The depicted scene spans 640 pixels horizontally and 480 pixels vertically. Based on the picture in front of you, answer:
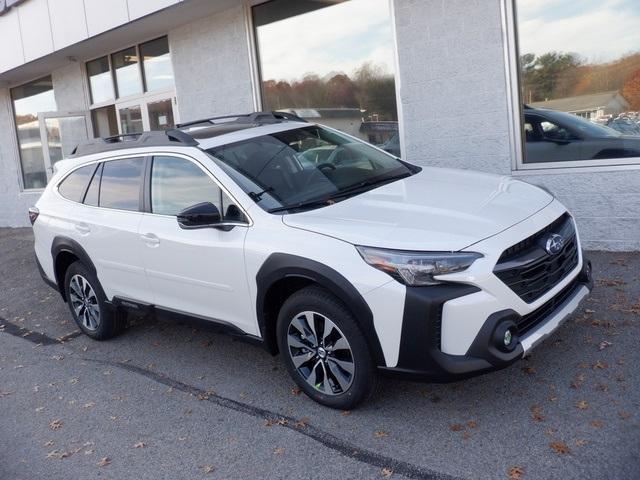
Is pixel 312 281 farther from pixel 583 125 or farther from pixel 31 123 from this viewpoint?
pixel 31 123

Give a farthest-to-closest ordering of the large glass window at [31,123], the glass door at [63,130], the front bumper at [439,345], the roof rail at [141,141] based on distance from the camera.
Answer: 1. the large glass window at [31,123]
2. the glass door at [63,130]
3. the roof rail at [141,141]
4. the front bumper at [439,345]

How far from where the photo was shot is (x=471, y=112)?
7.15 m

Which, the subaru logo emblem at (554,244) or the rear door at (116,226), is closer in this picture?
the subaru logo emblem at (554,244)

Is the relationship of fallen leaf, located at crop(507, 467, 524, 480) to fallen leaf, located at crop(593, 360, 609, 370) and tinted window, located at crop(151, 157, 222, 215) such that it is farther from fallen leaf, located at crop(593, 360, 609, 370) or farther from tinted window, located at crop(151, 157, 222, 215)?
tinted window, located at crop(151, 157, 222, 215)

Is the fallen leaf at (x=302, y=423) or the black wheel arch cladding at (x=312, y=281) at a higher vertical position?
the black wheel arch cladding at (x=312, y=281)

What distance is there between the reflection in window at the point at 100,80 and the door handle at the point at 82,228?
7.68 m

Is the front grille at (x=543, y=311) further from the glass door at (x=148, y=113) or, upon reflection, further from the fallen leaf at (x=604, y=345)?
the glass door at (x=148, y=113)

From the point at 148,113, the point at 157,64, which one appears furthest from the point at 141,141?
the point at 148,113

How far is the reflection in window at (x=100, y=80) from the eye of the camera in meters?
12.7

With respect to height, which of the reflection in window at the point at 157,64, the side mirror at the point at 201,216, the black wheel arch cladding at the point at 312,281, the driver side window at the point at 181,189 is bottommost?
the black wheel arch cladding at the point at 312,281

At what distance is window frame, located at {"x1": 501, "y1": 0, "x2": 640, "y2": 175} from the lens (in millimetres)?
6707

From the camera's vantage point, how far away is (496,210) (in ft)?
12.8

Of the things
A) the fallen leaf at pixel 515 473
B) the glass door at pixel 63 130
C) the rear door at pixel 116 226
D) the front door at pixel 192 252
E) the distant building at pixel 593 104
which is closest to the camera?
the fallen leaf at pixel 515 473

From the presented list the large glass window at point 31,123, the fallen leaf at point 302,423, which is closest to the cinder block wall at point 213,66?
the large glass window at point 31,123
